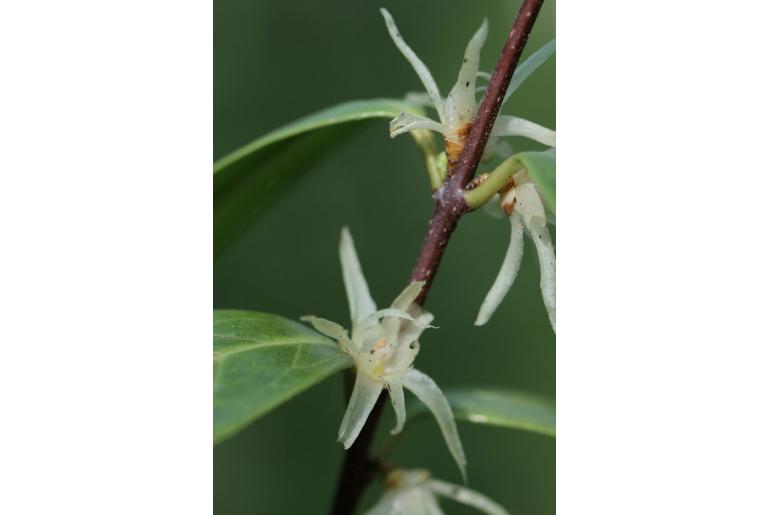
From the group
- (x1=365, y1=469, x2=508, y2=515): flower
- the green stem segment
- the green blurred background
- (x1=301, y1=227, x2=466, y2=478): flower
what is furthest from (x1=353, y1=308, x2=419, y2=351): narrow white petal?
the green blurred background

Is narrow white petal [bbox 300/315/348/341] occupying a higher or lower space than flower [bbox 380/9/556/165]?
lower

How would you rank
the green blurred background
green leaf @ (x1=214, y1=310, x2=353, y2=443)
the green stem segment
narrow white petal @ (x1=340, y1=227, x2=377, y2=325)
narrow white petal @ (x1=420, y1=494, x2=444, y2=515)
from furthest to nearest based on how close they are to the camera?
the green blurred background → narrow white petal @ (x1=420, y1=494, x2=444, y2=515) → narrow white petal @ (x1=340, y1=227, x2=377, y2=325) → the green stem segment → green leaf @ (x1=214, y1=310, x2=353, y2=443)

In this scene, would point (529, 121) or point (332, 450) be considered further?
point (332, 450)

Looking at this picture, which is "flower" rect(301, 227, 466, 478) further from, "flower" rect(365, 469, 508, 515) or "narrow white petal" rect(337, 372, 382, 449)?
"flower" rect(365, 469, 508, 515)

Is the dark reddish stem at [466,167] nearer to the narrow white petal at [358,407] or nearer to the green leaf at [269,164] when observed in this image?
the narrow white petal at [358,407]

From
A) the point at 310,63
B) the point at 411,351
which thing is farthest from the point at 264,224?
the point at 411,351

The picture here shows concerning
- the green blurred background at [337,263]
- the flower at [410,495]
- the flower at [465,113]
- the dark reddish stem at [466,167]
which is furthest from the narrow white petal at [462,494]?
the green blurred background at [337,263]

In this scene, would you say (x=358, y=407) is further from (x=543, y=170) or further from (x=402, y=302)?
(x=543, y=170)

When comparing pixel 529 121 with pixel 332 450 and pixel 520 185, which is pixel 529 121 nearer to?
pixel 520 185
